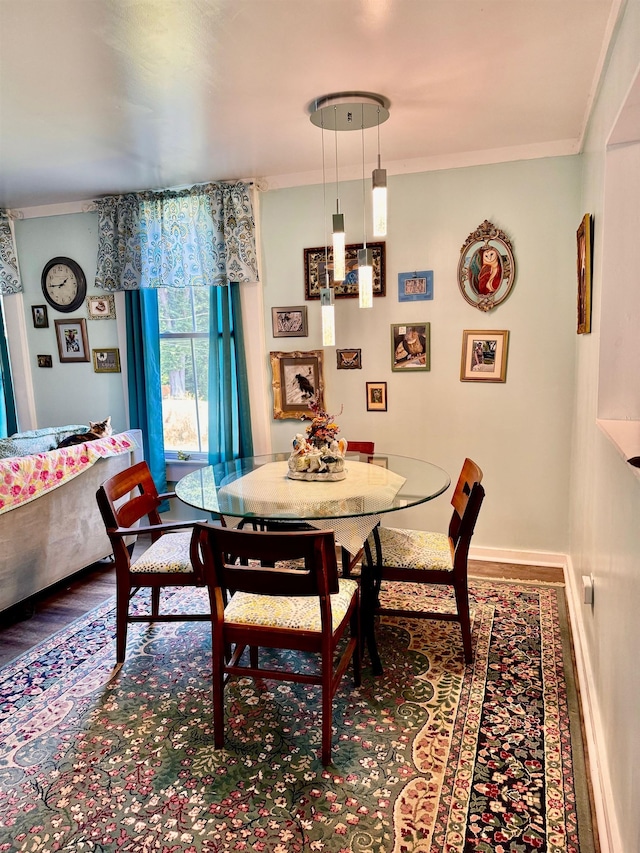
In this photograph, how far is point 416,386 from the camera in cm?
366

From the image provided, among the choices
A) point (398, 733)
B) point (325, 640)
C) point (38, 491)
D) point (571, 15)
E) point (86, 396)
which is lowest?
point (398, 733)

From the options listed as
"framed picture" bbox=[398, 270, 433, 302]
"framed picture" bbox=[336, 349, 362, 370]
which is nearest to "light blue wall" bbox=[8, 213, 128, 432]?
"framed picture" bbox=[336, 349, 362, 370]

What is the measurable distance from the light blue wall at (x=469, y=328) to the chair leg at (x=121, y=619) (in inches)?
75.9

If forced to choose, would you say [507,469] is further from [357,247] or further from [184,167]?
[184,167]

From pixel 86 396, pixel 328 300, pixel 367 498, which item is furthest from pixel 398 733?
pixel 86 396

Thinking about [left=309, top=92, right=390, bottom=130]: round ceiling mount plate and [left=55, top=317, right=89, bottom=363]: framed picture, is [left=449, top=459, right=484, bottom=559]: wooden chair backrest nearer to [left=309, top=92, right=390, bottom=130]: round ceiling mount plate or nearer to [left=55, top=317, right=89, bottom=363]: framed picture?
[left=309, top=92, right=390, bottom=130]: round ceiling mount plate

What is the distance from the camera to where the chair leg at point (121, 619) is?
244 cm

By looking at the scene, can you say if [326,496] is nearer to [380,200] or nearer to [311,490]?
[311,490]

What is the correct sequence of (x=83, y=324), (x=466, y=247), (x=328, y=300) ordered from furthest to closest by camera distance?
1. (x=83, y=324)
2. (x=466, y=247)
3. (x=328, y=300)

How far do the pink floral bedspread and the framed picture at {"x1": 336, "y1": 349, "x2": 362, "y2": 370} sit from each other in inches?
63.3

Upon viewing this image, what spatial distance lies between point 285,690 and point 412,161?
121 inches

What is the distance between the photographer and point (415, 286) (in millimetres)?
3561

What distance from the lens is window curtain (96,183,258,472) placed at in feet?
12.5

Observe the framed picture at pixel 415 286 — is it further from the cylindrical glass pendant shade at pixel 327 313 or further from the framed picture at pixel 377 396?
the cylindrical glass pendant shade at pixel 327 313
